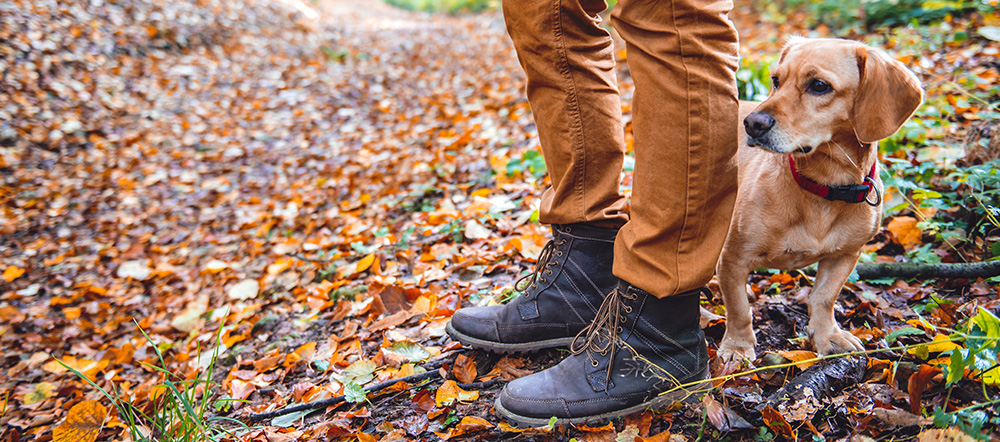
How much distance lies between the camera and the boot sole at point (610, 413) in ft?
5.49

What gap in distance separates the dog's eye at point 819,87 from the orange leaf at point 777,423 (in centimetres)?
104

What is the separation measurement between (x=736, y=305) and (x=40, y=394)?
3.26m

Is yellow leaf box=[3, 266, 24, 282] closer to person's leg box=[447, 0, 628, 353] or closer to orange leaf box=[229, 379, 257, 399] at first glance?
orange leaf box=[229, 379, 257, 399]

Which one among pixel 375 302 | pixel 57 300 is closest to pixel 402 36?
pixel 57 300

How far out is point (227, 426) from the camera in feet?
6.88

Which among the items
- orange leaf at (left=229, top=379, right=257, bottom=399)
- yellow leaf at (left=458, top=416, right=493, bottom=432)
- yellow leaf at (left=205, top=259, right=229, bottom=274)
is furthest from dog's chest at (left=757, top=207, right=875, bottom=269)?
yellow leaf at (left=205, top=259, right=229, bottom=274)

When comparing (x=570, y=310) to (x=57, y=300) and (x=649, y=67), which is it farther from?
(x=57, y=300)

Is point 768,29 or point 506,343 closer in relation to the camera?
point 506,343

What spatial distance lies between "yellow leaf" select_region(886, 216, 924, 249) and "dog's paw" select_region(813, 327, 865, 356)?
873mm

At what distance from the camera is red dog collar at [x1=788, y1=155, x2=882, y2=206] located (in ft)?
5.85

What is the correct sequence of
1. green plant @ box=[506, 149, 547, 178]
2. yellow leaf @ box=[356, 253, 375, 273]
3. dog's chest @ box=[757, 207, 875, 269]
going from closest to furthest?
dog's chest @ box=[757, 207, 875, 269]
yellow leaf @ box=[356, 253, 375, 273]
green plant @ box=[506, 149, 547, 178]

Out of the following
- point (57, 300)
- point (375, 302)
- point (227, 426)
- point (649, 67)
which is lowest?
point (57, 300)

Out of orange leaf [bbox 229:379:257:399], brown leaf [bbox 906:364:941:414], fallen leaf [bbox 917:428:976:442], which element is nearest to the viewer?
fallen leaf [bbox 917:428:976:442]

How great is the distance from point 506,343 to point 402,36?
10.3 m
